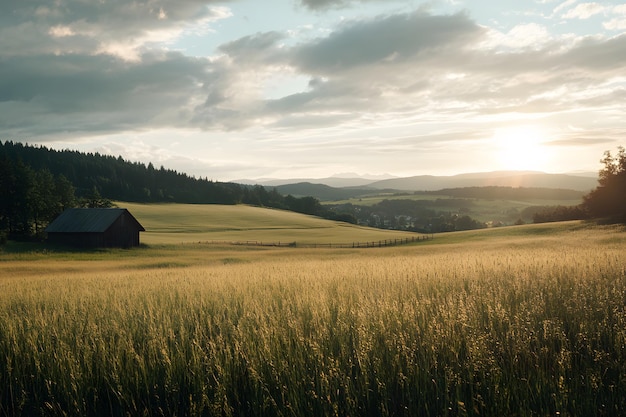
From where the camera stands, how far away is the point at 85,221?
212 feet

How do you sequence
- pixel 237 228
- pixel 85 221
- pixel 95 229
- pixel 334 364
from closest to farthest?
pixel 334 364 → pixel 95 229 → pixel 85 221 → pixel 237 228

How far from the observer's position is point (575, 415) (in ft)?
14.1

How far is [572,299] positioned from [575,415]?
146 inches

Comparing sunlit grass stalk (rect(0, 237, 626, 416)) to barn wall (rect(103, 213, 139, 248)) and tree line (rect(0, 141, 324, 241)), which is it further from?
tree line (rect(0, 141, 324, 241))

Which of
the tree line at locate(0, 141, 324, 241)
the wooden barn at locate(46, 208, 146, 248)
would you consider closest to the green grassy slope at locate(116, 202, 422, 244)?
the wooden barn at locate(46, 208, 146, 248)

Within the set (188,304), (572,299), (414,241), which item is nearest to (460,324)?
(572,299)

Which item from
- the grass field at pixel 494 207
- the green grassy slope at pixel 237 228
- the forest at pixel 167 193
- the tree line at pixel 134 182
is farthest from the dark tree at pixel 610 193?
the tree line at pixel 134 182

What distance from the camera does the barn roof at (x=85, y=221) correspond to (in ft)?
209

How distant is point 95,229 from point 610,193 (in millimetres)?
74400

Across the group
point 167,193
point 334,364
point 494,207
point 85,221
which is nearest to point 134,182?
point 167,193

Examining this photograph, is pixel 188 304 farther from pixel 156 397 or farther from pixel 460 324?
pixel 460 324

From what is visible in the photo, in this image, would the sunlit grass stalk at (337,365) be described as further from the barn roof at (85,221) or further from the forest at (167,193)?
the forest at (167,193)

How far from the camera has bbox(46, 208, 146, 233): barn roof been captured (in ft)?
209

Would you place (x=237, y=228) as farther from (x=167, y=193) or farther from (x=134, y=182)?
(x=134, y=182)
